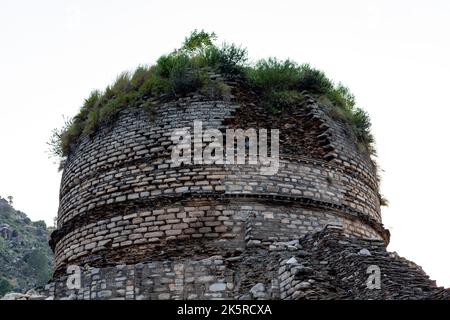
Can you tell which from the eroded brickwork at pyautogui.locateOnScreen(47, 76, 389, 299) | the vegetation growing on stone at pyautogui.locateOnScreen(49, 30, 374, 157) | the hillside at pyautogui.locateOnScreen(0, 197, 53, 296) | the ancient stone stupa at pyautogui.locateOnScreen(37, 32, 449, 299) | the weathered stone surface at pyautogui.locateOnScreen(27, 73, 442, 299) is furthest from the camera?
the hillside at pyautogui.locateOnScreen(0, 197, 53, 296)

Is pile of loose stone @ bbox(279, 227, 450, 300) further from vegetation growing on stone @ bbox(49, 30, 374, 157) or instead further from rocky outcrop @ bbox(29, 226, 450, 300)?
vegetation growing on stone @ bbox(49, 30, 374, 157)

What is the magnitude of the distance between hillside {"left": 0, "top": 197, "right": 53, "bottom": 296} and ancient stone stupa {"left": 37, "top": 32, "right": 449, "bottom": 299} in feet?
118

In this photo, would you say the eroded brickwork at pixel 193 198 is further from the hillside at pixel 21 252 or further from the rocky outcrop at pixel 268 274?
the hillside at pixel 21 252

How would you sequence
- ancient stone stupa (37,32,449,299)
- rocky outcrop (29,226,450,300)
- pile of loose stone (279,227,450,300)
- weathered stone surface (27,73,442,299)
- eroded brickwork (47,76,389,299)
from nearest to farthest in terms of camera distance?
pile of loose stone (279,227,450,300)
rocky outcrop (29,226,450,300)
weathered stone surface (27,73,442,299)
ancient stone stupa (37,32,449,299)
eroded brickwork (47,76,389,299)

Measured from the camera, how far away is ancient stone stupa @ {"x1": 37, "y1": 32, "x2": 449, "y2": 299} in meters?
9.94

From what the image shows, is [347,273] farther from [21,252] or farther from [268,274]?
[21,252]

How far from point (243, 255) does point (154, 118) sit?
3364 mm

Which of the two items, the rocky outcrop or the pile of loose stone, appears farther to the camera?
the rocky outcrop

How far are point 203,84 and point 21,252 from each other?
5362 centimetres

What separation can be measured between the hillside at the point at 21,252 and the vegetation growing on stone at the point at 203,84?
35.3 meters

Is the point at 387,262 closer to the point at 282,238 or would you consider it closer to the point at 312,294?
the point at 312,294

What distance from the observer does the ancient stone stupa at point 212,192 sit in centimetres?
994

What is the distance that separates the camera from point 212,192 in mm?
10977

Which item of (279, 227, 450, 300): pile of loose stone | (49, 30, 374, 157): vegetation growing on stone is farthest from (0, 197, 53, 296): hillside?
(279, 227, 450, 300): pile of loose stone
